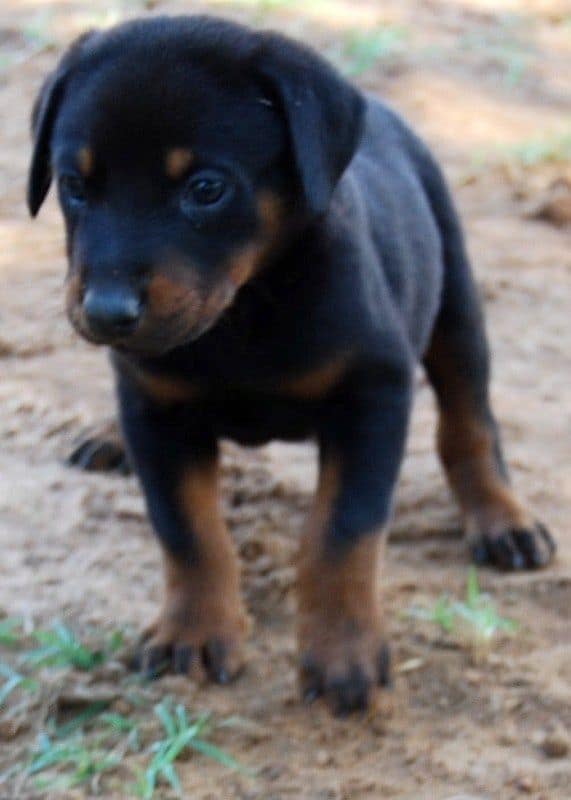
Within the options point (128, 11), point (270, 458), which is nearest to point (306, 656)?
point (270, 458)

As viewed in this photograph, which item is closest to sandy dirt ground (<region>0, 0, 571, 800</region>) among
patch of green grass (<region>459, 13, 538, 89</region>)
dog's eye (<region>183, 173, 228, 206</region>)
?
patch of green grass (<region>459, 13, 538, 89</region>)

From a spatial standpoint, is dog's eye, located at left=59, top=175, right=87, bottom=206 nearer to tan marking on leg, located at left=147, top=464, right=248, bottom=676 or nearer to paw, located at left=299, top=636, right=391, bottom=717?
tan marking on leg, located at left=147, top=464, right=248, bottom=676

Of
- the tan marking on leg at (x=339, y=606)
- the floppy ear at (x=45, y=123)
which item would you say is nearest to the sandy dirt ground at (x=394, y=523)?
the tan marking on leg at (x=339, y=606)

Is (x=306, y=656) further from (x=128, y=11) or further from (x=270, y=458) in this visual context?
(x=128, y=11)

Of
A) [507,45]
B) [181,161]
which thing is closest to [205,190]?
[181,161]

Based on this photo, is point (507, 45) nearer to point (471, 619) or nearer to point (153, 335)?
point (471, 619)

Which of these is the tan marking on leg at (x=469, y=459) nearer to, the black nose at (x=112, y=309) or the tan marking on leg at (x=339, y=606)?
the tan marking on leg at (x=339, y=606)
